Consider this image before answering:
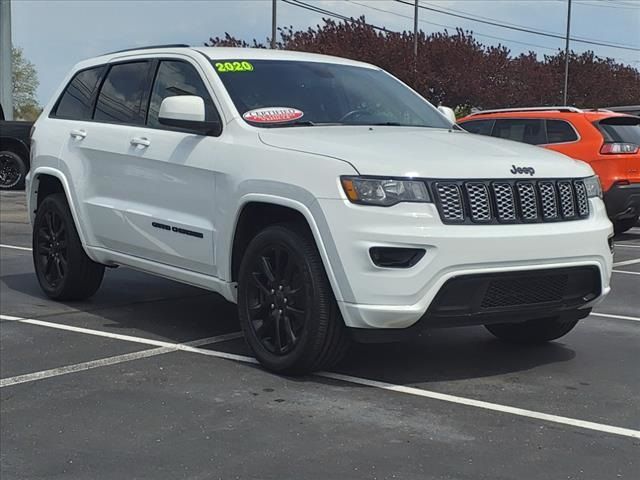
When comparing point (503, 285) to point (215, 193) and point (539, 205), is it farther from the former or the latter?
point (215, 193)

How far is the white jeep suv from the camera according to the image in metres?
4.37

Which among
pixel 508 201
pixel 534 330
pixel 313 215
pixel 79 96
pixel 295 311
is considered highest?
pixel 79 96

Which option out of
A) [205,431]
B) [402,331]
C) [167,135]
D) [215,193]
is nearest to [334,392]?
[402,331]

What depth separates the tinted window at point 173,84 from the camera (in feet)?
18.6

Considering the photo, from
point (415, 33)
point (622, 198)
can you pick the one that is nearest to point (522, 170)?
point (622, 198)

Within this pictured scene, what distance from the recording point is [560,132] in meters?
12.1

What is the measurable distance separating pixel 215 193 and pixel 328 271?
1.04 metres

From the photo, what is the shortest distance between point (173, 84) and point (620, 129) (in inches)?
303

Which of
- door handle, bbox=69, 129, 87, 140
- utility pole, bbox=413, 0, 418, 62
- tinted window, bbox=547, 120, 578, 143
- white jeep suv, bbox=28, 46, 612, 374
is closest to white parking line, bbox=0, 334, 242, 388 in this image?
white jeep suv, bbox=28, 46, 612, 374

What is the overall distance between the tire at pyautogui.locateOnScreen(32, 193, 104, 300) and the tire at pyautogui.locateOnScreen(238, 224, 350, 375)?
2130 millimetres

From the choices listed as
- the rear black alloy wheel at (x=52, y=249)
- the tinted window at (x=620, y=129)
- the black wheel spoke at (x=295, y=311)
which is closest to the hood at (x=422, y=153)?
the black wheel spoke at (x=295, y=311)

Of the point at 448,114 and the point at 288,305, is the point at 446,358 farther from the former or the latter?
the point at 448,114

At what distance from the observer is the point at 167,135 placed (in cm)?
562

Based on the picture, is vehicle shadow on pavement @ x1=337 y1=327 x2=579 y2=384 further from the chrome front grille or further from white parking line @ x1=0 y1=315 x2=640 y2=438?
the chrome front grille
